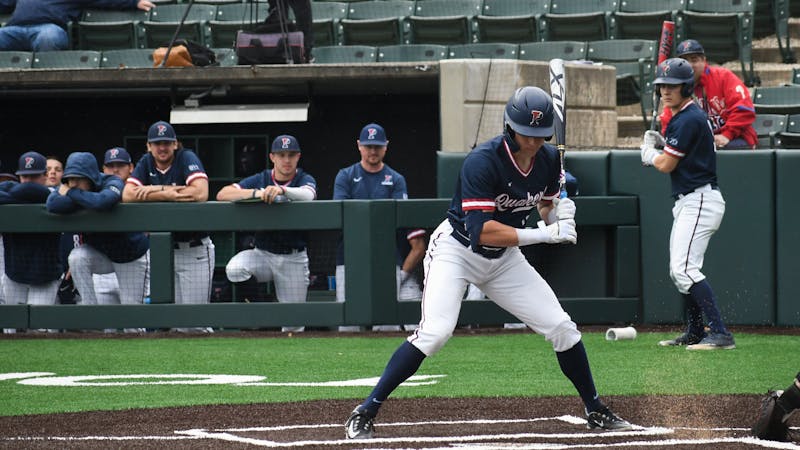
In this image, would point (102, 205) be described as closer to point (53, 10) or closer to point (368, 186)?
point (368, 186)

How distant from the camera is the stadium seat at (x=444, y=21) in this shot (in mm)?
14234

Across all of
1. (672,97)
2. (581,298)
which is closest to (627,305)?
(581,298)

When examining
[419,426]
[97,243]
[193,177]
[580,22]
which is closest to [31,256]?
[97,243]

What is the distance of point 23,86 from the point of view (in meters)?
12.9

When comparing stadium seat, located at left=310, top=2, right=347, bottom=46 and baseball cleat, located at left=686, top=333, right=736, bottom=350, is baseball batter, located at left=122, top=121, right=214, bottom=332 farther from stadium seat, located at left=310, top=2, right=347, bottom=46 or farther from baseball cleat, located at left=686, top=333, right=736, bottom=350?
stadium seat, located at left=310, top=2, right=347, bottom=46

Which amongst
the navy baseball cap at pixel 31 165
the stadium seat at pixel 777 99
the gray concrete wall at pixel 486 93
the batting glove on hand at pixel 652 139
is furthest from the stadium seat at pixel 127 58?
the batting glove on hand at pixel 652 139

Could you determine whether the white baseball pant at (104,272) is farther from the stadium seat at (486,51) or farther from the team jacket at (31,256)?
the stadium seat at (486,51)

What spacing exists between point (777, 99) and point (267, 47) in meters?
5.11

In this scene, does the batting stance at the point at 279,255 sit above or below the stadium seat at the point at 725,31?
below

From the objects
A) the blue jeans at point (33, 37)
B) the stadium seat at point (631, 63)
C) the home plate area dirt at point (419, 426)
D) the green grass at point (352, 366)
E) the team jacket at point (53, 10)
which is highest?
the team jacket at point (53, 10)

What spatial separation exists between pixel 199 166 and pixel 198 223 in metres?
0.51

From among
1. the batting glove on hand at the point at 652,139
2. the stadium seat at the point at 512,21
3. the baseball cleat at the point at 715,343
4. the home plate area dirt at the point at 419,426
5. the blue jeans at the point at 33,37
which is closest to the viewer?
the home plate area dirt at the point at 419,426

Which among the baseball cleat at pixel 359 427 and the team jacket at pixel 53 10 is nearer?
the baseball cleat at pixel 359 427

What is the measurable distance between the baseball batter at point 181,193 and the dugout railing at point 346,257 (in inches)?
3.4
